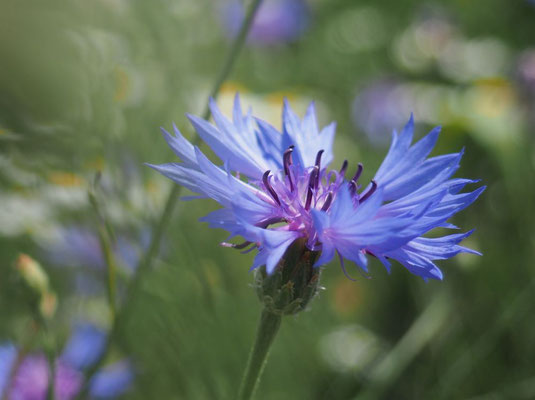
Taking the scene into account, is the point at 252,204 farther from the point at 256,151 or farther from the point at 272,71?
the point at 272,71

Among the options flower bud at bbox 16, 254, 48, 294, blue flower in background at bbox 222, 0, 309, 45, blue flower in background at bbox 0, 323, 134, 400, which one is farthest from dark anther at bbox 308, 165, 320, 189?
blue flower in background at bbox 222, 0, 309, 45

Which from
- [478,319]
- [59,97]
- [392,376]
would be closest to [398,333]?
[478,319]

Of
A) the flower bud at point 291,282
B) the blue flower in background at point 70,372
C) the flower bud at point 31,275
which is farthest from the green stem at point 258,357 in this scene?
the blue flower in background at point 70,372

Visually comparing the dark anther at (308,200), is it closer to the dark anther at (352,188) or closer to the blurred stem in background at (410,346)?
the dark anther at (352,188)

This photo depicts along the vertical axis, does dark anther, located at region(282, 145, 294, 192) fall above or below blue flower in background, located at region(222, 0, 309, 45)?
below

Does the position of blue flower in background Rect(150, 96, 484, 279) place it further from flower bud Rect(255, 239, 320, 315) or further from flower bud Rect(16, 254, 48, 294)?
flower bud Rect(16, 254, 48, 294)

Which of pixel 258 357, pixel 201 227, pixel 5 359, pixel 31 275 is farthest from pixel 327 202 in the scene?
pixel 201 227
